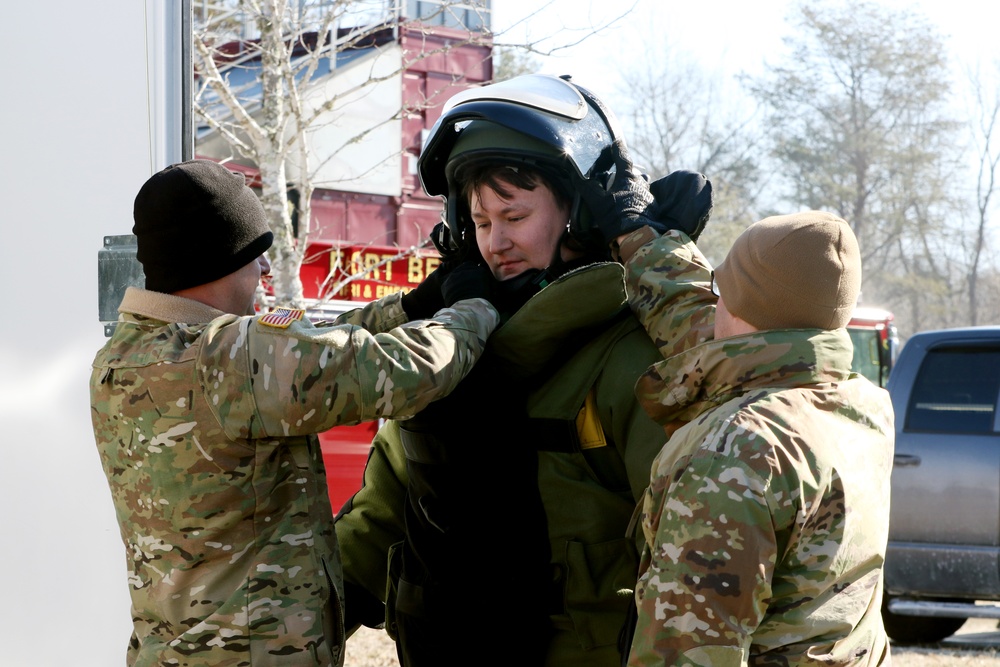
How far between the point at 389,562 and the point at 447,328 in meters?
0.73

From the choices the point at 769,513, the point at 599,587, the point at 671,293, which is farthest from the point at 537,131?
the point at 769,513

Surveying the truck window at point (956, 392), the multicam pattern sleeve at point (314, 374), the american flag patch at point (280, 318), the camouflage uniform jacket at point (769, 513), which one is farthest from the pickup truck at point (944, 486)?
the american flag patch at point (280, 318)

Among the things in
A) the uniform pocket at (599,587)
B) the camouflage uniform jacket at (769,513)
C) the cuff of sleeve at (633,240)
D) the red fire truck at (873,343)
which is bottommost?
the red fire truck at (873,343)

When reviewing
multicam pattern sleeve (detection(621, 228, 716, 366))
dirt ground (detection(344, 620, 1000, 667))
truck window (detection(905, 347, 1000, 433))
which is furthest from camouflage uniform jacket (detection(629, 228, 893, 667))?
truck window (detection(905, 347, 1000, 433))

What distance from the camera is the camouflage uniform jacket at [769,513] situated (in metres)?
1.60

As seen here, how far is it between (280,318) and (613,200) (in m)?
0.83

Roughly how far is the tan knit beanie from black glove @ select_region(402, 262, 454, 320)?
1084 mm

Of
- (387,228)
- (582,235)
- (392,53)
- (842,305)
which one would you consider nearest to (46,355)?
(582,235)

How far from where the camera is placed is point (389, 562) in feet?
8.63

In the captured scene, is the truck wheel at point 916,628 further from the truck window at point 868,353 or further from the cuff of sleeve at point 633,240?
the truck window at point 868,353

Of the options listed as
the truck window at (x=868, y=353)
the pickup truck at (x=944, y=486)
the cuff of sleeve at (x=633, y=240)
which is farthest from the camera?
the truck window at (x=868, y=353)

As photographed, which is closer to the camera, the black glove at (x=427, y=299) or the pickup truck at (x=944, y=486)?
the black glove at (x=427, y=299)

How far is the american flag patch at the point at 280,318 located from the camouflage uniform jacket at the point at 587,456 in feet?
1.32

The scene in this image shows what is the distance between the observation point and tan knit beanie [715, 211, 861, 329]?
1.76 metres
